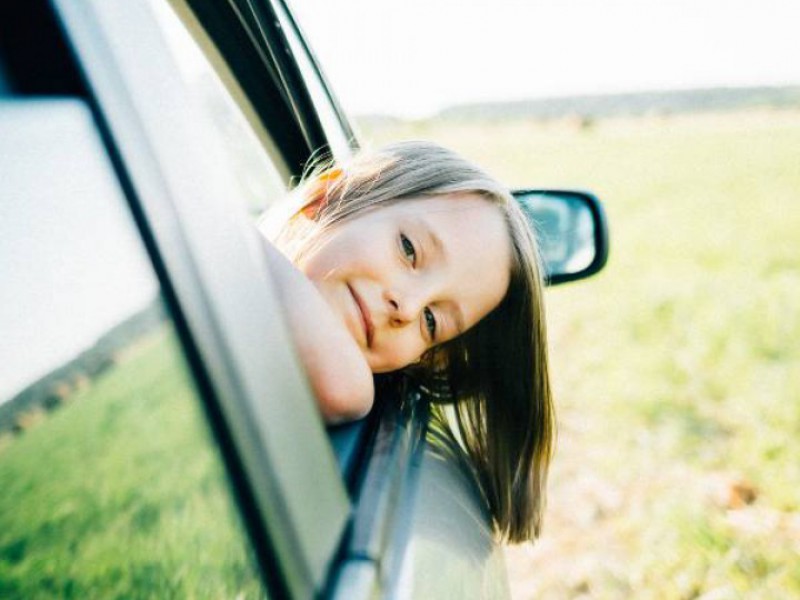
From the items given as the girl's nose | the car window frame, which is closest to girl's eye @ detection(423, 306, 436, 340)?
the girl's nose

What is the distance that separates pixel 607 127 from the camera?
29.2 metres

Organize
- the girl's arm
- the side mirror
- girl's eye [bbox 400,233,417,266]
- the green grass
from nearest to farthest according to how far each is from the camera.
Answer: the green grass
the girl's arm
girl's eye [bbox 400,233,417,266]
the side mirror

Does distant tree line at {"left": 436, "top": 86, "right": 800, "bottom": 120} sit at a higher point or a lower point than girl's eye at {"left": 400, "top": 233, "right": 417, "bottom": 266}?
lower

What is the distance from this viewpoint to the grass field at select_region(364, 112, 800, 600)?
9.52 feet

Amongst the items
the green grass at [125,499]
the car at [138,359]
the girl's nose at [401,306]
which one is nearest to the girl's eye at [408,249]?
the girl's nose at [401,306]

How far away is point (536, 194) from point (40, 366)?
2411mm

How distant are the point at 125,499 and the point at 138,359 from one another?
112mm

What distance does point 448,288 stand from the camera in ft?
6.23

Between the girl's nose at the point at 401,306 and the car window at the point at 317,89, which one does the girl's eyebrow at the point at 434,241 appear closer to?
the girl's nose at the point at 401,306

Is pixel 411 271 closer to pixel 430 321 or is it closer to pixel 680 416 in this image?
pixel 430 321

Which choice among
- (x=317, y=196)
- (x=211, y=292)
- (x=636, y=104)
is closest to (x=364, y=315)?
(x=317, y=196)

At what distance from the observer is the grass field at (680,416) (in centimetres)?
290

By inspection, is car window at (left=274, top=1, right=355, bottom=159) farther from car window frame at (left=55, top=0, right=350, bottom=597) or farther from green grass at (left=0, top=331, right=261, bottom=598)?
green grass at (left=0, top=331, right=261, bottom=598)

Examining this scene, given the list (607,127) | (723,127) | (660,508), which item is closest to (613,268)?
(660,508)
